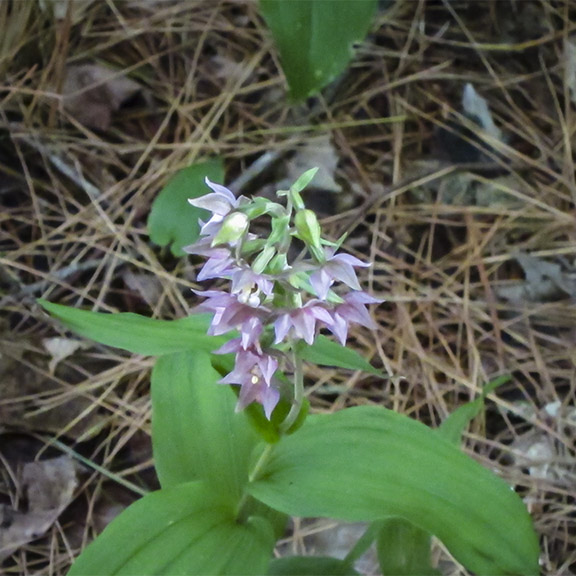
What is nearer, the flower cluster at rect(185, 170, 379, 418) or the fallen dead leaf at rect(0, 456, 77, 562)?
the flower cluster at rect(185, 170, 379, 418)

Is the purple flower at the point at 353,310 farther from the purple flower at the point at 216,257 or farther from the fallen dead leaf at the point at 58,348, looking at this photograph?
the fallen dead leaf at the point at 58,348

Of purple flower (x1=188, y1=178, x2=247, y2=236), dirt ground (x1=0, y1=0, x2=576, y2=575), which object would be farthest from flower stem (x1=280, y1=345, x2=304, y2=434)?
dirt ground (x1=0, y1=0, x2=576, y2=575)

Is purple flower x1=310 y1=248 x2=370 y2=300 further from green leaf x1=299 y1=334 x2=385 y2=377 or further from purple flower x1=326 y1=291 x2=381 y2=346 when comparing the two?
green leaf x1=299 y1=334 x2=385 y2=377

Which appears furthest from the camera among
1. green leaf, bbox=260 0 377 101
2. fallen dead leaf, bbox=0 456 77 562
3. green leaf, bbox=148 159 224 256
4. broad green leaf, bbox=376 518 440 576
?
green leaf, bbox=148 159 224 256

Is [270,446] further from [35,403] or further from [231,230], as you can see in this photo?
[35,403]

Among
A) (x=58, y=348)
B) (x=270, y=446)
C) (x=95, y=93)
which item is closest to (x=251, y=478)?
(x=270, y=446)
